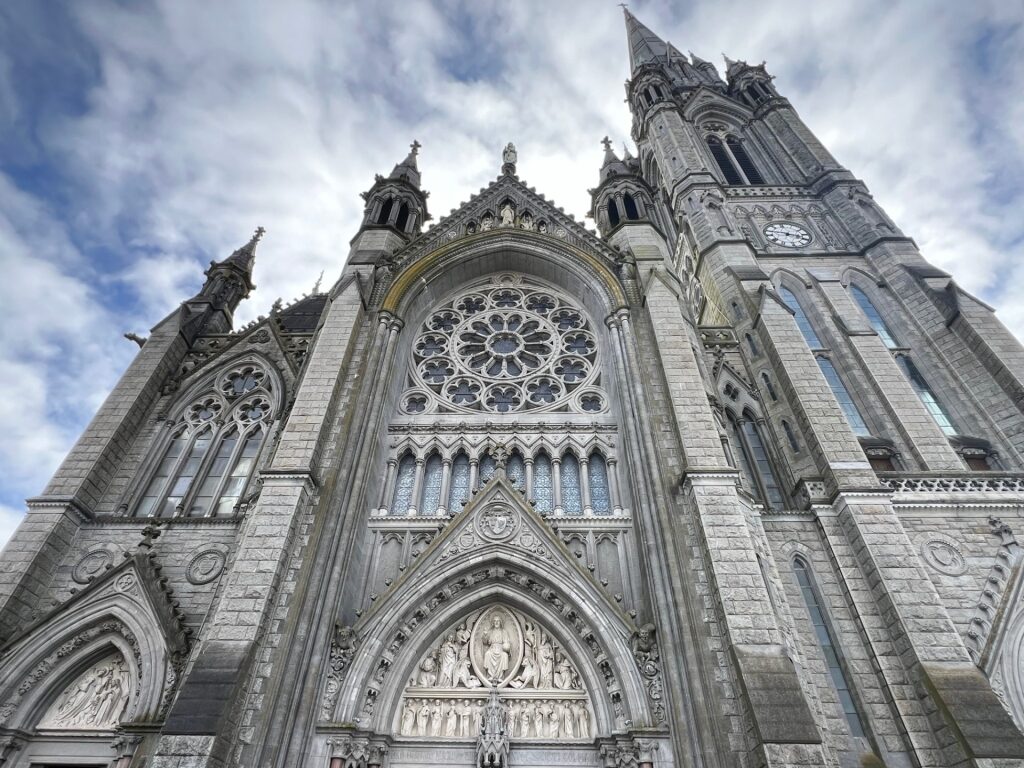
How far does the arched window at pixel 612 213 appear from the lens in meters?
18.1

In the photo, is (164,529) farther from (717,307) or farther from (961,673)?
(717,307)

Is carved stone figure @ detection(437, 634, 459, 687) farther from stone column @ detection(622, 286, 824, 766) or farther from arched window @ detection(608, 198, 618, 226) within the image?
arched window @ detection(608, 198, 618, 226)

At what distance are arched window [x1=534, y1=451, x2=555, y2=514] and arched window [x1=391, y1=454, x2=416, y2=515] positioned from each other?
2659 mm

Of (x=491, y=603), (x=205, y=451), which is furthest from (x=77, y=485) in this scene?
(x=491, y=603)

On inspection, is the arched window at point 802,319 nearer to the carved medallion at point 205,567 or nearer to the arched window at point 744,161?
the arched window at point 744,161

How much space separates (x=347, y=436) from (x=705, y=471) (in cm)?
706

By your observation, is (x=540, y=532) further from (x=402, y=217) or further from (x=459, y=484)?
(x=402, y=217)

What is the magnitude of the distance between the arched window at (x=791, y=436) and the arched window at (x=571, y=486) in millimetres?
4672

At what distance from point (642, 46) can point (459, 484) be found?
32593 millimetres

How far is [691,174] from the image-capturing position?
21.3 meters

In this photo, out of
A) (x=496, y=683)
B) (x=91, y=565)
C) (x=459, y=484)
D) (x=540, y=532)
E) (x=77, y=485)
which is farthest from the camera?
(x=459, y=484)

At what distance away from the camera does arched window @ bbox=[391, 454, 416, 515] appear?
11.6 meters

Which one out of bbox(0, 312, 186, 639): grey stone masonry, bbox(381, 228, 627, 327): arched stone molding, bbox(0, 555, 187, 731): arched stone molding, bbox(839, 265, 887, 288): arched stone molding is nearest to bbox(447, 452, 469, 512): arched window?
bbox(381, 228, 627, 327): arched stone molding

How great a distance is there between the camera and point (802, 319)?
52.6ft
